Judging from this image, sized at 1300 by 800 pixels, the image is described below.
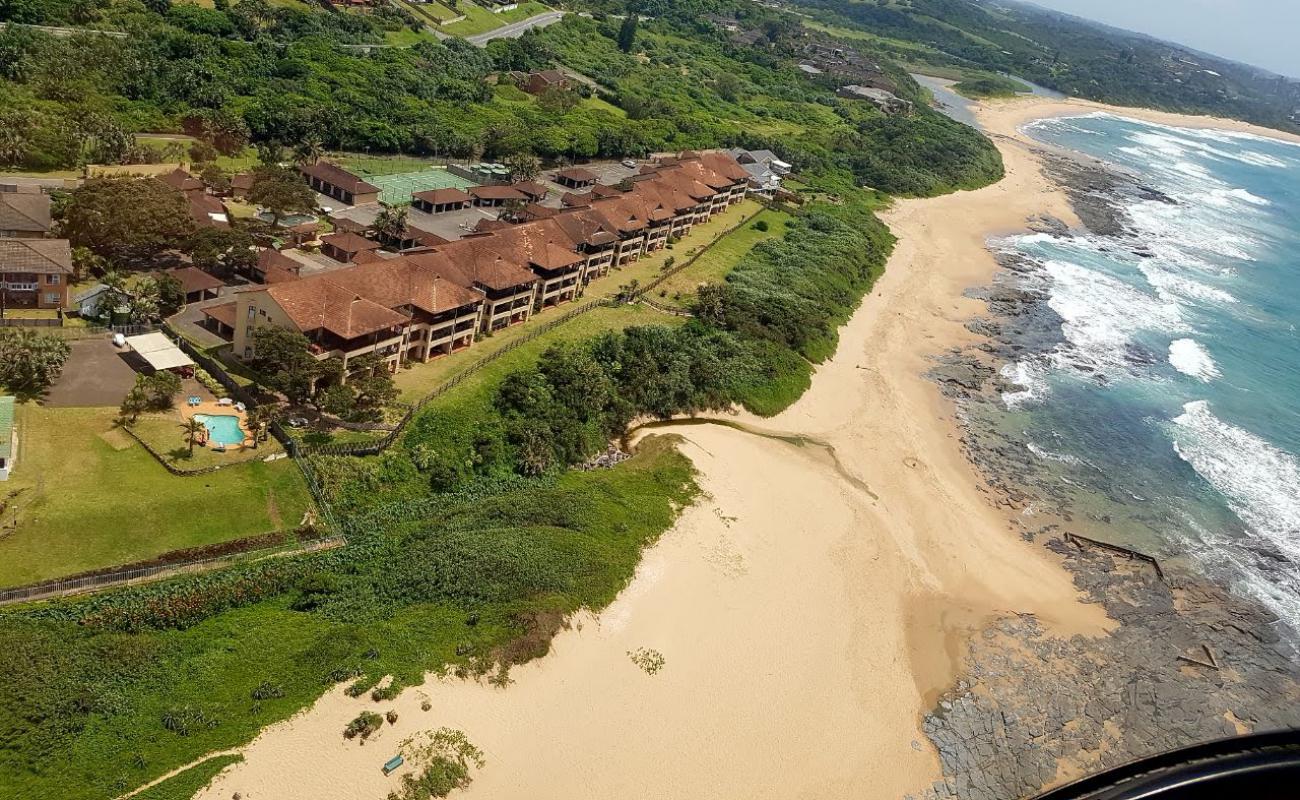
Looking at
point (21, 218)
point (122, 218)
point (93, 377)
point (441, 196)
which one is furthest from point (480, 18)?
point (93, 377)

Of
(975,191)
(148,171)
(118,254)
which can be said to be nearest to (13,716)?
(118,254)

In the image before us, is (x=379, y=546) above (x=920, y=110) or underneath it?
underneath

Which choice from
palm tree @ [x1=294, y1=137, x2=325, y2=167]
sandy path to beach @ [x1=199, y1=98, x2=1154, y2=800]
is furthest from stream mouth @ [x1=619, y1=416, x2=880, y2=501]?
palm tree @ [x1=294, y1=137, x2=325, y2=167]

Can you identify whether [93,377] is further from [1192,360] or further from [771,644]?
[1192,360]

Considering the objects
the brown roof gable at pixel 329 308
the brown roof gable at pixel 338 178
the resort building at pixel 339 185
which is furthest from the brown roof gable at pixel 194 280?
the brown roof gable at pixel 338 178

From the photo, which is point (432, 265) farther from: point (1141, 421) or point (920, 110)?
point (920, 110)

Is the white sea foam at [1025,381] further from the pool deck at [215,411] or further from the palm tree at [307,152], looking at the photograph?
the palm tree at [307,152]

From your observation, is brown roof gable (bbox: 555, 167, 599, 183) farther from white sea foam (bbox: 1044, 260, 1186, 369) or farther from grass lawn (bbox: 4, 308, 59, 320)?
grass lawn (bbox: 4, 308, 59, 320)

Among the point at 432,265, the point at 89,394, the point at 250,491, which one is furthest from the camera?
the point at 432,265
